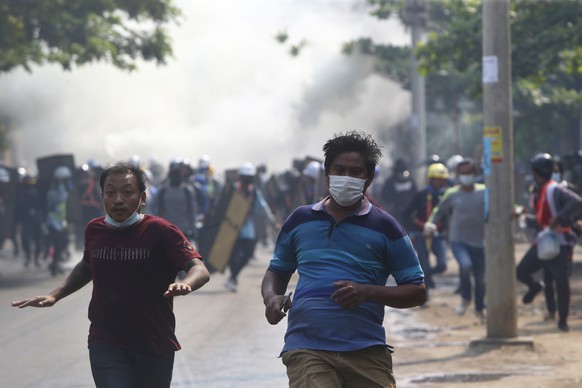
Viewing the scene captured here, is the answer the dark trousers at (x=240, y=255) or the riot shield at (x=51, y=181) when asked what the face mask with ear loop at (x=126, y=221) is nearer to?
the dark trousers at (x=240, y=255)

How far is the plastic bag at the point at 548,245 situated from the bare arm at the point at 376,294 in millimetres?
6740

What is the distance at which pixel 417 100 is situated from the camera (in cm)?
2581

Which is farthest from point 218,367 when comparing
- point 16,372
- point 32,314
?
point 32,314

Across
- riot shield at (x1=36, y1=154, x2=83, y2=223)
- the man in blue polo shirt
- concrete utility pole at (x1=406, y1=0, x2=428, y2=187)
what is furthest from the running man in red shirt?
concrete utility pole at (x1=406, y1=0, x2=428, y2=187)

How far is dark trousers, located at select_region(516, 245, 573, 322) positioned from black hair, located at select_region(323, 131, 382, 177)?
22.1ft

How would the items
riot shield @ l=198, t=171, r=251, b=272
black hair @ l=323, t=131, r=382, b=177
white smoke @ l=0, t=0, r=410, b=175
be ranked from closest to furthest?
black hair @ l=323, t=131, r=382, b=177, riot shield @ l=198, t=171, r=251, b=272, white smoke @ l=0, t=0, r=410, b=175

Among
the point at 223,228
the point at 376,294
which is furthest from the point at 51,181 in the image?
the point at 376,294

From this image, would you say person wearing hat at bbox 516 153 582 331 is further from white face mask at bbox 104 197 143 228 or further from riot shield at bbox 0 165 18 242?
riot shield at bbox 0 165 18 242

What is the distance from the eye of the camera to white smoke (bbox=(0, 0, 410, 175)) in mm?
45438

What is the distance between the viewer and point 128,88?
49.0 metres

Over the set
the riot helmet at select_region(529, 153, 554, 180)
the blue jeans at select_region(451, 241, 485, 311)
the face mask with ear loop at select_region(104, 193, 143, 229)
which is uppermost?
the face mask with ear loop at select_region(104, 193, 143, 229)

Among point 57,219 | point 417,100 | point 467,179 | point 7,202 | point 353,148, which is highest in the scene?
point 417,100

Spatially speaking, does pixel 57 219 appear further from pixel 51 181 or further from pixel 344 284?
pixel 344 284

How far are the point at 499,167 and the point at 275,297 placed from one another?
18.4 ft
